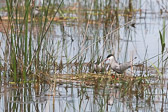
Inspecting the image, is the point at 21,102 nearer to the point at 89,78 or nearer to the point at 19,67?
the point at 19,67

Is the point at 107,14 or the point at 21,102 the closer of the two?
the point at 21,102

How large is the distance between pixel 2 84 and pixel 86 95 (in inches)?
41.0

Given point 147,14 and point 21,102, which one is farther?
point 147,14

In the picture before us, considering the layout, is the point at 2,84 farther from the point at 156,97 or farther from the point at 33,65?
the point at 156,97

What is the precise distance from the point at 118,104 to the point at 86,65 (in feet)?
5.69

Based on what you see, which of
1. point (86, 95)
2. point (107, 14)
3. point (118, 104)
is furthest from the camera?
point (107, 14)

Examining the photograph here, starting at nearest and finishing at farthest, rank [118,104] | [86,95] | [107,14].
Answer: [118,104] < [86,95] < [107,14]

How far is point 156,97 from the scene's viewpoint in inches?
206

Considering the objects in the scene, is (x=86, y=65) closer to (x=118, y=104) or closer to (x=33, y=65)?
(x=33, y=65)

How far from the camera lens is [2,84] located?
18.9 ft

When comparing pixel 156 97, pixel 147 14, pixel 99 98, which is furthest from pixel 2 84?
pixel 147 14

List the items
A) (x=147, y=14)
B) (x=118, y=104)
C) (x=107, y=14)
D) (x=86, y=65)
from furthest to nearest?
(x=147, y=14) < (x=107, y=14) < (x=86, y=65) < (x=118, y=104)

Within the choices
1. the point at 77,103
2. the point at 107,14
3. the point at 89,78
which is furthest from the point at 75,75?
the point at 107,14

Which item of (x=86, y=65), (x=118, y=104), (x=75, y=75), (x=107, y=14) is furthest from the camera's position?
(x=107, y=14)
